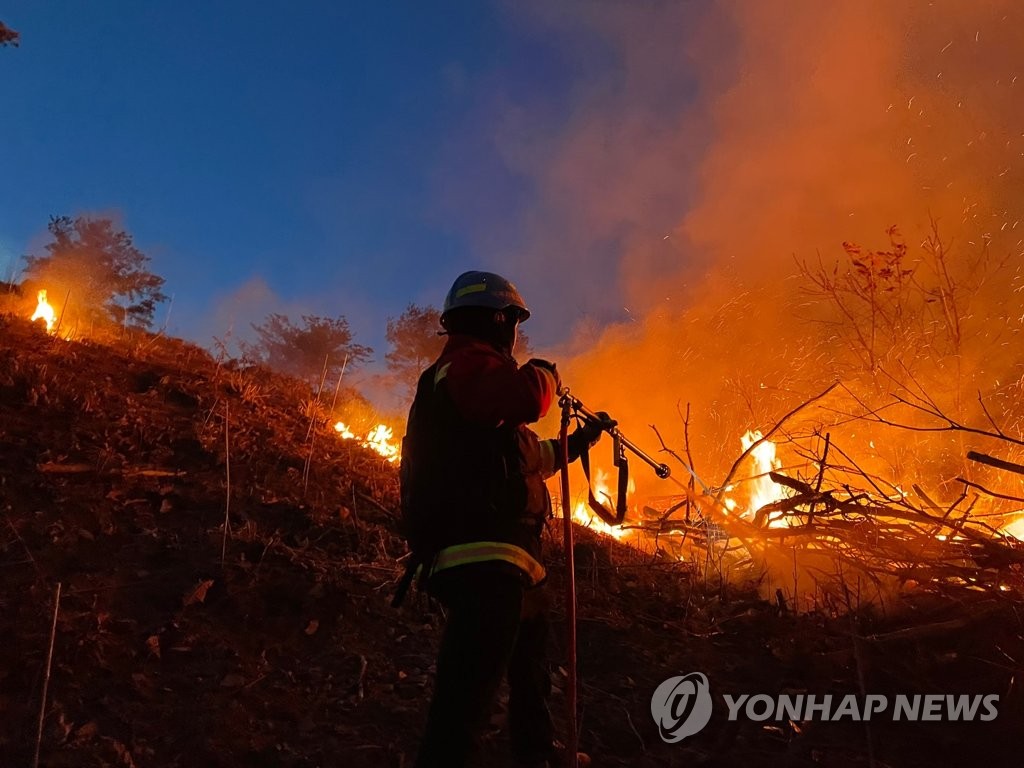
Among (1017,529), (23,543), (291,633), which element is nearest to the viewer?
(291,633)

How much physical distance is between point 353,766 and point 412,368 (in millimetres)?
23363

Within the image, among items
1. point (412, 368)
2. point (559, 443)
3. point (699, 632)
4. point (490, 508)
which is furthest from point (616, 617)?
point (412, 368)

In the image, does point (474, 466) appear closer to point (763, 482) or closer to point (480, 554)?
point (480, 554)

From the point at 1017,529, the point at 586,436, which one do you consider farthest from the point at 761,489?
the point at 586,436

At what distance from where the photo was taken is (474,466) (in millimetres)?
2586

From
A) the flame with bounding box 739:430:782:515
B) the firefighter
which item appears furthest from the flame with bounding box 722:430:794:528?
the firefighter

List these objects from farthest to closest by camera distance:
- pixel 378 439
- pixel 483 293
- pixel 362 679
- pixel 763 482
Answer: pixel 378 439 < pixel 763 482 < pixel 362 679 < pixel 483 293

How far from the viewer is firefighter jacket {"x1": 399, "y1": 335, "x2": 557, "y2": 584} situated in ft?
8.32

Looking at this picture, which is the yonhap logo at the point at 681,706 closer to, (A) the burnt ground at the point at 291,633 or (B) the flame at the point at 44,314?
(A) the burnt ground at the point at 291,633

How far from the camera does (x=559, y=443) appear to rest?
3.12 meters

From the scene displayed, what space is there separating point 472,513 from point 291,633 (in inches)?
89.5

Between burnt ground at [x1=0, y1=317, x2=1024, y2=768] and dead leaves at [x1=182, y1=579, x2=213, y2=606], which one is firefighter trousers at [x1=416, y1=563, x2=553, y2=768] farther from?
dead leaves at [x1=182, y1=579, x2=213, y2=606]
